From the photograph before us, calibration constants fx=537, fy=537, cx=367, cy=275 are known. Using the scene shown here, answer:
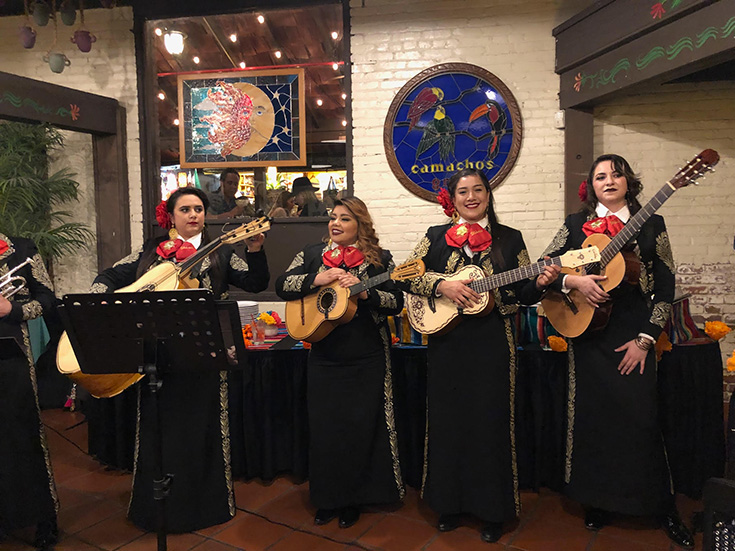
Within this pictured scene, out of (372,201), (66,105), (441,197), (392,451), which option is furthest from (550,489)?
(66,105)

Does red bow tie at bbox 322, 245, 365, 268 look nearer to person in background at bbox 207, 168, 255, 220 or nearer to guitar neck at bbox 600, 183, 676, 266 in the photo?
guitar neck at bbox 600, 183, 676, 266

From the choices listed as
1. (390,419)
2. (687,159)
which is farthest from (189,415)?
(687,159)

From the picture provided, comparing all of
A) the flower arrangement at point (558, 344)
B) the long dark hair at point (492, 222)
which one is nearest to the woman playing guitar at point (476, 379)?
the long dark hair at point (492, 222)

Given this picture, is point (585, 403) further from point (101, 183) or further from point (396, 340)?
point (101, 183)

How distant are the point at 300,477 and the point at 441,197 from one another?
2122mm

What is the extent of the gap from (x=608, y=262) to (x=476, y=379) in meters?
0.88

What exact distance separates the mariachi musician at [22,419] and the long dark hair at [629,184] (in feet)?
9.60

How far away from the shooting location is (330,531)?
2998 mm

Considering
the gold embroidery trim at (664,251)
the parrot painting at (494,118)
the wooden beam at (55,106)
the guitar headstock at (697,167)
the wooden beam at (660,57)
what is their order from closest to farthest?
the guitar headstock at (697,167), the gold embroidery trim at (664,251), the wooden beam at (660,57), the wooden beam at (55,106), the parrot painting at (494,118)

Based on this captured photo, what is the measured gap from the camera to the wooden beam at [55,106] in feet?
15.0

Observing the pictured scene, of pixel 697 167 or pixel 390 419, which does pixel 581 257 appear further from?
pixel 390 419

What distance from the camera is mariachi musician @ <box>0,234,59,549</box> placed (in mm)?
2711

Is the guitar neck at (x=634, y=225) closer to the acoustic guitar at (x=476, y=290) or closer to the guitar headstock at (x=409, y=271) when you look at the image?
the acoustic guitar at (x=476, y=290)

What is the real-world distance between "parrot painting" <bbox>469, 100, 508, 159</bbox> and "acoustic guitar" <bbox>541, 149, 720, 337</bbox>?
254 centimetres
